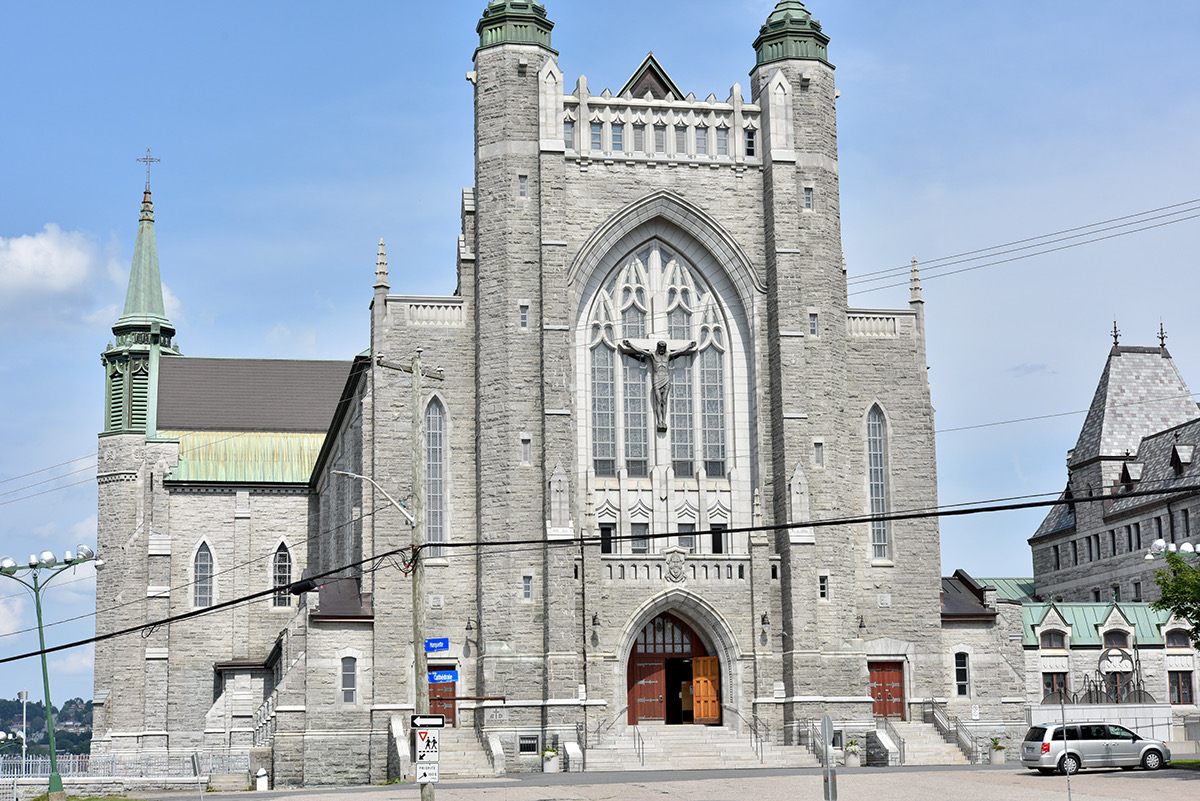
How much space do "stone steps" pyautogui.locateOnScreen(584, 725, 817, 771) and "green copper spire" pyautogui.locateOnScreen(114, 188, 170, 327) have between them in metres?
42.7

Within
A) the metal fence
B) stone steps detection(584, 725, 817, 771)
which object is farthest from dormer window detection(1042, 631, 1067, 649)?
the metal fence

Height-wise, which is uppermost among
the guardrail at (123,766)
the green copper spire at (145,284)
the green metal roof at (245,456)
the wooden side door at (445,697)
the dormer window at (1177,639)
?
the green copper spire at (145,284)

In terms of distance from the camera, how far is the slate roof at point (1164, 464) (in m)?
67.9

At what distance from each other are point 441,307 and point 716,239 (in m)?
9.63

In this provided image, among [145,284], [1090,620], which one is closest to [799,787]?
[1090,620]

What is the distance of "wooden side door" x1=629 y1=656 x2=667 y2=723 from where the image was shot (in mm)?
48062

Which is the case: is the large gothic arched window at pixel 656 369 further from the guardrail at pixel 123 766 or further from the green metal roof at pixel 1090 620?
the green metal roof at pixel 1090 620

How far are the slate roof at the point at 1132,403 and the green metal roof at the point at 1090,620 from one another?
14.9m

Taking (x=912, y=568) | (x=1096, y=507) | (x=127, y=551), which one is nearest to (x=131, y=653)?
(x=127, y=551)

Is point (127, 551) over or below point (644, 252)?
below

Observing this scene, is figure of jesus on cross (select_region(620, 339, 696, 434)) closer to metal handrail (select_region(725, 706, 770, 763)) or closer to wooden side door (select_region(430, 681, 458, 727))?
metal handrail (select_region(725, 706, 770, 763))

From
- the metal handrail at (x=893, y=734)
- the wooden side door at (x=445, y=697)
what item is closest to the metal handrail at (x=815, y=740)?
the metal handrail at (x=893, y=734)

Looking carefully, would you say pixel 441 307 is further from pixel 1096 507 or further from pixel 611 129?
pixel 1096 507

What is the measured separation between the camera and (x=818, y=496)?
47.8m
